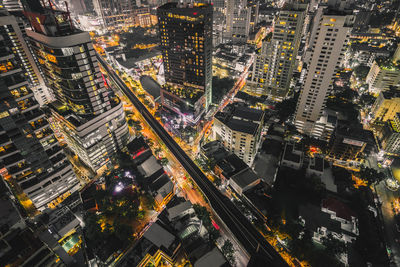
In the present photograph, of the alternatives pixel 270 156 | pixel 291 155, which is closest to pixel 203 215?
pixel 270 156

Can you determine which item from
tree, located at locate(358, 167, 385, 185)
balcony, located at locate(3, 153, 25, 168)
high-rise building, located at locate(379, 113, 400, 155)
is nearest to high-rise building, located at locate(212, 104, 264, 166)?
tree, located at locate(358, 167, 385, 185)

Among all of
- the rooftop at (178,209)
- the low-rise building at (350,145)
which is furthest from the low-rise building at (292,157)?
the rooftop at (178,209)

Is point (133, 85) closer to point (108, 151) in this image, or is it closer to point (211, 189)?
point (108, 151)

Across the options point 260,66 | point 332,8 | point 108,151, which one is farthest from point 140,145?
point 332,8

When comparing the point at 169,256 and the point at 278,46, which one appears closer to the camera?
the point at 169,256

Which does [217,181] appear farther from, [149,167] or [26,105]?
[26,105]

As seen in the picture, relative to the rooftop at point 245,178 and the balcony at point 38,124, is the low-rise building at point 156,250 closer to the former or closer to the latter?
the rooftop at point 245,178
